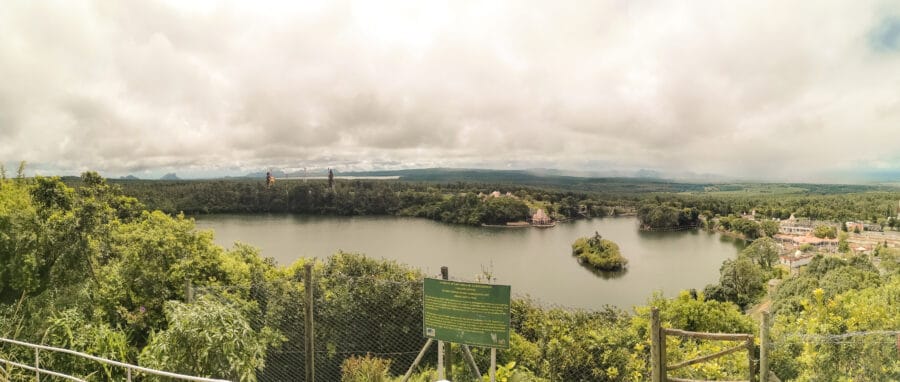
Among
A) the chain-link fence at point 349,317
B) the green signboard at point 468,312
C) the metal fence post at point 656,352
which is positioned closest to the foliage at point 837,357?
the metal fence post at point 656,352

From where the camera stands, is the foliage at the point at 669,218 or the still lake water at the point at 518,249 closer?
the still lake water at the point at 518,249

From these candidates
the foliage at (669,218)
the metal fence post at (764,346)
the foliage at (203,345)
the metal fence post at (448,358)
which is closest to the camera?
the metal fence post at (764,346)

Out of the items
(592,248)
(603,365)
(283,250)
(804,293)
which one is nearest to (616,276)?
(592,248)

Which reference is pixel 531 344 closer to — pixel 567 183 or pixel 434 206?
pixel 434 206

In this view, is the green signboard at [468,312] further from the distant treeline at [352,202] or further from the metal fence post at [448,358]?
the distant treeline at [352,202]

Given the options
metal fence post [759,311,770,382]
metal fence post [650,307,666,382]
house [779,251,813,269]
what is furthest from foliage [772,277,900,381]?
house [779,251,813,269]

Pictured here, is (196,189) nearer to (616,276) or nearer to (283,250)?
(283,250)

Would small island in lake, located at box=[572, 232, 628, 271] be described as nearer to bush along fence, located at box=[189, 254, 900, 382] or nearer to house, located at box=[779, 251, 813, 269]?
house, located at box=[779, 251, 813, 269]
